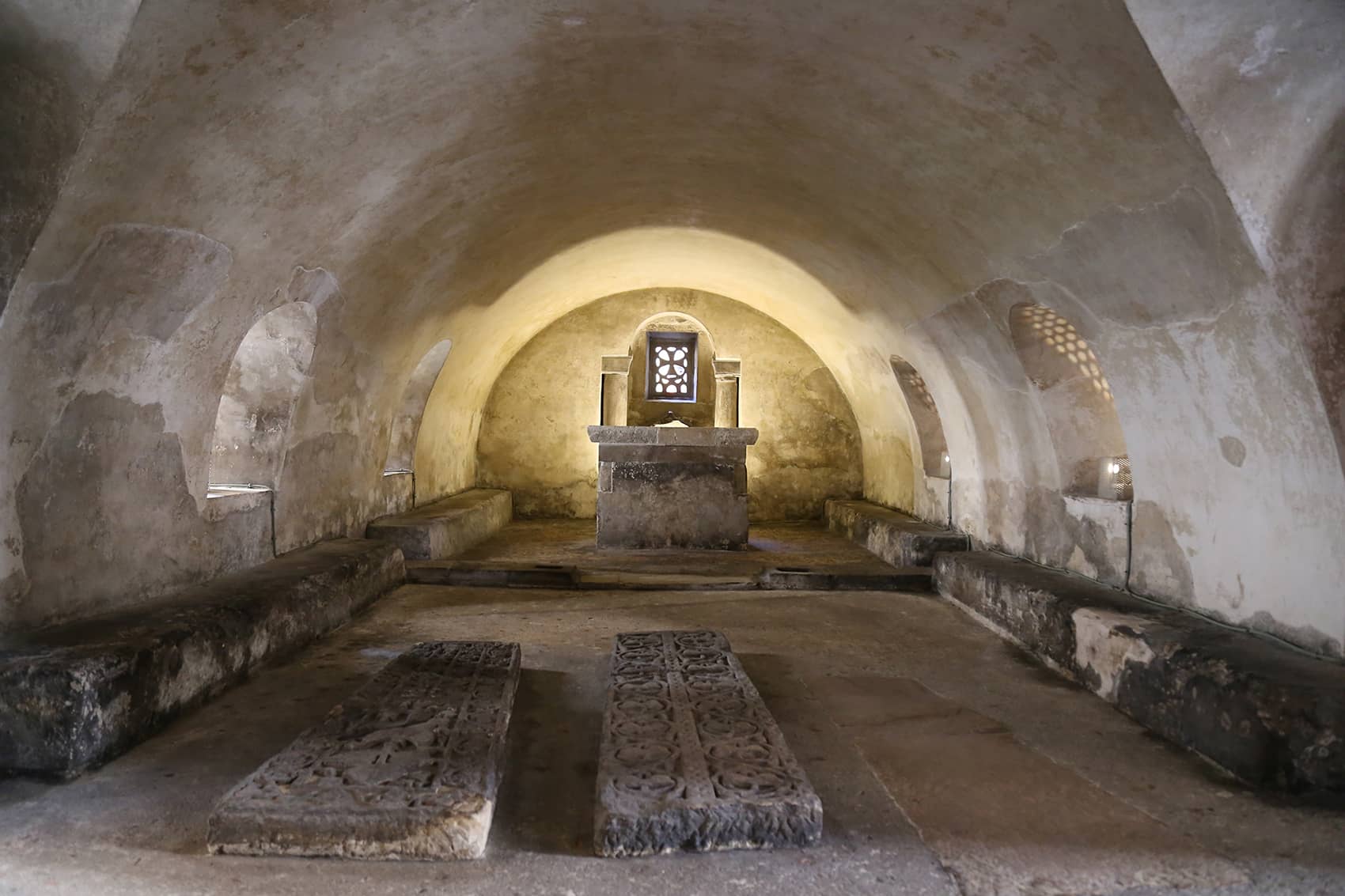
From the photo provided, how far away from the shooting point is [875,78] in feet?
13.4

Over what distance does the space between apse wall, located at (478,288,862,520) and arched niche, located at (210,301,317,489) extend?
616 cm

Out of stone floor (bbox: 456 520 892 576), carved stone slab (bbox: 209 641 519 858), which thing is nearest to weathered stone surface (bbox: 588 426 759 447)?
stone floor (bbox: 456 520 892 576)

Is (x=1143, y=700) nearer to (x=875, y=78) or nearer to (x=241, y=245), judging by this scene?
(x=875, y=78)

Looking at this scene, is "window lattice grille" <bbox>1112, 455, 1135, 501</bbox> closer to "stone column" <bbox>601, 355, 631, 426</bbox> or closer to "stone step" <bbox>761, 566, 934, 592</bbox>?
"stone step" <bbox>761, 566, 934, 592</bbox>

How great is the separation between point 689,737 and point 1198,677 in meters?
2.00

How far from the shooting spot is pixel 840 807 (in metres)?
3.06

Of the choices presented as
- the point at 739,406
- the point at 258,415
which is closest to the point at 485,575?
→ the point at 258,415

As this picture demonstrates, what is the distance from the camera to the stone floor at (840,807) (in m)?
2.55

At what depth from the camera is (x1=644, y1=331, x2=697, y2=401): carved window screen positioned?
12648 millimetres

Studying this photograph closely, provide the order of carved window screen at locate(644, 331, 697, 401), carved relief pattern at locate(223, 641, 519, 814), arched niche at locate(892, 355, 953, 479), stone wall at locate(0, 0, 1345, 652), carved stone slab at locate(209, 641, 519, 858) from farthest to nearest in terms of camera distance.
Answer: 1. carved window screen at locate(644, 331, 697, 401)
2. arched niche at locate(892, 355, 953, 479)
3. stone wall at locate(0, 0, 1345, 652)
4. carved relief pattern at locate(223, 641, 519, 814)
5. carved stone slab at locate(209, 641, 519, 858)

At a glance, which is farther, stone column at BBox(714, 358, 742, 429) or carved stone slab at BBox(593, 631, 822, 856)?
stone column at BBox(714, 358, 742, 429)

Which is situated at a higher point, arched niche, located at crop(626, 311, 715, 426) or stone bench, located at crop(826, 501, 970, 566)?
arched niche, located at crop(626, 311, 715, 426)

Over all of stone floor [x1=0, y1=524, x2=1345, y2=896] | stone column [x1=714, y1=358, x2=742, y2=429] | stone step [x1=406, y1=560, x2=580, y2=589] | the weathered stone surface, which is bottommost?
stone floor [x1=0, y1=524, x2=1345, y2=896]

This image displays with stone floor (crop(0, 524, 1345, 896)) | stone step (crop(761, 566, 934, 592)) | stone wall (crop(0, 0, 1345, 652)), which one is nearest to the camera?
stone floor (crop(0, 524, 1345, 896))
